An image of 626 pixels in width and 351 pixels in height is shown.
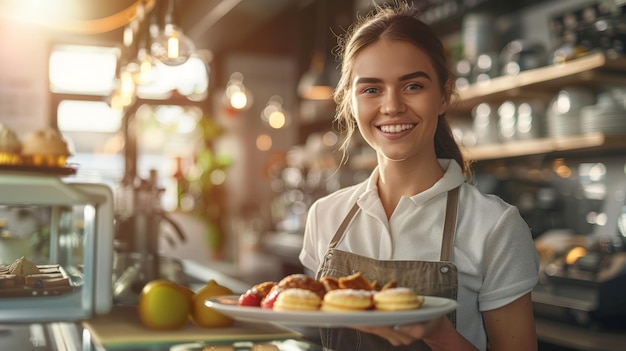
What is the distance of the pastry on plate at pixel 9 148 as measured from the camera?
5.91 feet

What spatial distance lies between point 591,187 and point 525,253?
205 centimetres

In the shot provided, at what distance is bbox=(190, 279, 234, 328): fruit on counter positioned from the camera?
1.64 m

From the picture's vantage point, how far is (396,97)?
1406mm

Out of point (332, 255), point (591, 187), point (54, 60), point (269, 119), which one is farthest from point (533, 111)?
point (54, 60)

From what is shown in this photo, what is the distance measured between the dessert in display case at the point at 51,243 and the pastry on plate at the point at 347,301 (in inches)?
28.6

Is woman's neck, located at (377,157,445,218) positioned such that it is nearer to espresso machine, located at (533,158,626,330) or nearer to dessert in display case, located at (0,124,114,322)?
dessert in display case, located at (0,124,114,322)

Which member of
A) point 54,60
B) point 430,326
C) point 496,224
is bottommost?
point 430,326

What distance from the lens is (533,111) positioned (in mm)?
3191

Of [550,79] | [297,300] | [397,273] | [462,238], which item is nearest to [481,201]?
[462,238]

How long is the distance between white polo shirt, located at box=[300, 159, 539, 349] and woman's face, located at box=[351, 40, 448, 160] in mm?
135

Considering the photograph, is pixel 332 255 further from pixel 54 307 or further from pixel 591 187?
pixel 591 187

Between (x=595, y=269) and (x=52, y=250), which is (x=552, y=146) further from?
(x=52, y=250)

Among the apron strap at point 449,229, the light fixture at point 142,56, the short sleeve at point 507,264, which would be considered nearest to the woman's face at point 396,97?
the apron strap at point 449,229

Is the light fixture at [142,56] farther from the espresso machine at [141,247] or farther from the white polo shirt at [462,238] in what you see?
the white polo shirt at [462,238]
